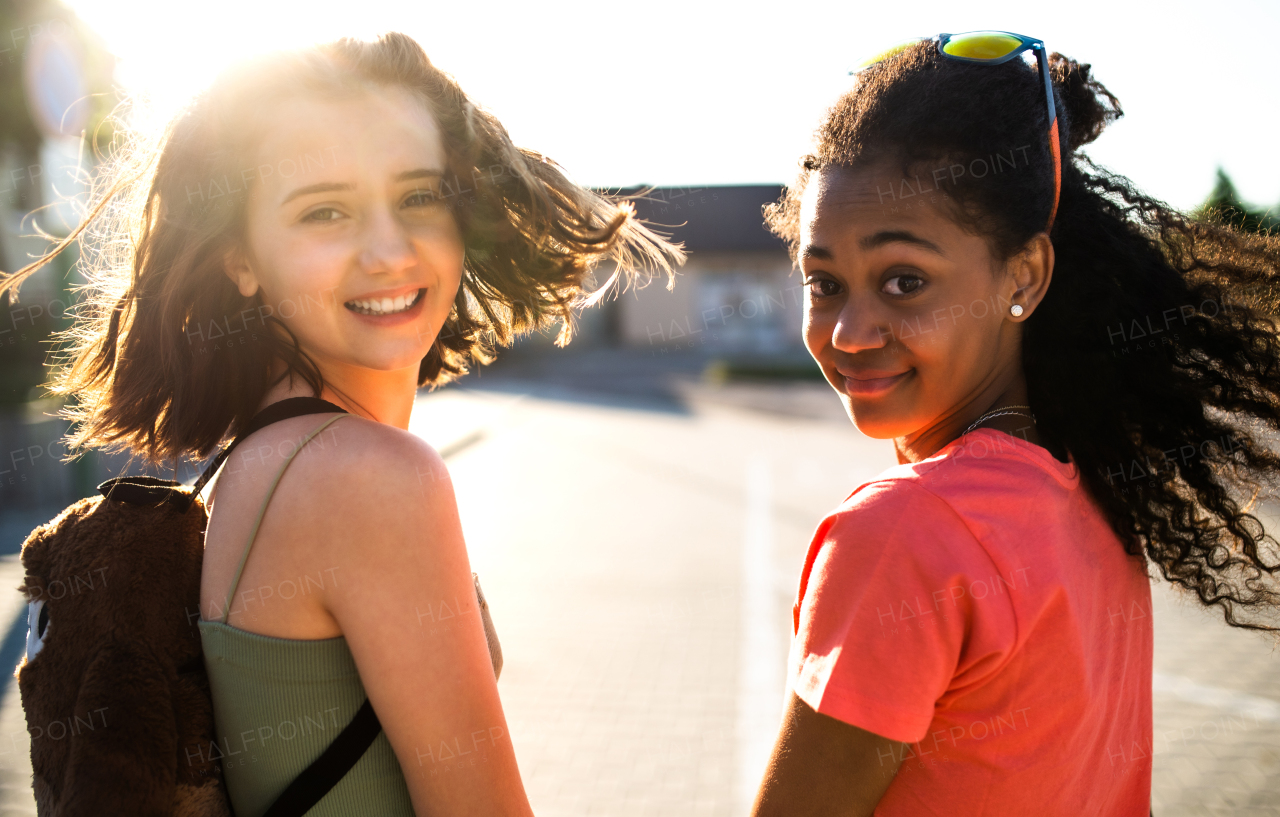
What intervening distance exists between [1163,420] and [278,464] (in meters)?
1.50

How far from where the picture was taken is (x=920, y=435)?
1567 millimetres

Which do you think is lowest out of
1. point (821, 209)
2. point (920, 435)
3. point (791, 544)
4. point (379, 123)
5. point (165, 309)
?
point (791, 544)

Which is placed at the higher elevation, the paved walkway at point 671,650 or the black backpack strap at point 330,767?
the black backpack strap at point 330,767

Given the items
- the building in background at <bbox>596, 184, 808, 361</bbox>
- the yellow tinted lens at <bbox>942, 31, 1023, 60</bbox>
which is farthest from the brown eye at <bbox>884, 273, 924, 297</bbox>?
the building in background at <bbox>596, 184, 808, 361</bbox>

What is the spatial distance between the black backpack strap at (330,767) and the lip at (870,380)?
978mm

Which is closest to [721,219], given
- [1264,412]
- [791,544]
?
[791,544]

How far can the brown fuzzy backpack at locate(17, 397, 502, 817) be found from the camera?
1154mm

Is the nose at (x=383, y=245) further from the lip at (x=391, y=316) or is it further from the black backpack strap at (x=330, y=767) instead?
the black backpack strap at (x=330, y=767)

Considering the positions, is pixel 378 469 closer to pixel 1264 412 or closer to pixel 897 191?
pixel 897 191

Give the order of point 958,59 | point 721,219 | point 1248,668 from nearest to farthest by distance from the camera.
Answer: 1. point 958,59
2. point 1248,668
3. point 721,219

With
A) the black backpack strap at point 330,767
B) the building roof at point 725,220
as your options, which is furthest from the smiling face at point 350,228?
the building roof at point 725,220

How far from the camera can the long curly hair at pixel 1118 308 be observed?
1.34 m

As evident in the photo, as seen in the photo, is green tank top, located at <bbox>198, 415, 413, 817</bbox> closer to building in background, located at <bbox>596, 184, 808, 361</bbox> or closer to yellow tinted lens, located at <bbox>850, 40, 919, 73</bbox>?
yellow tinted lens, located at <bbox>850, 40, 919, 73</bbox>

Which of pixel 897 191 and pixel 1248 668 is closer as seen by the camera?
pixel 897 191
